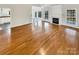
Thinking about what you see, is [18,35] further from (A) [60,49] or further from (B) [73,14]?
(B) [73,14]

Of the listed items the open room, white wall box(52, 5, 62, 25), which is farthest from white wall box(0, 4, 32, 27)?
white wall box(52, 5, 62, 25)

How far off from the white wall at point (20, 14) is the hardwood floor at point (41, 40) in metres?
0.08

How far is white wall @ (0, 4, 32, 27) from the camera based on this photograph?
1444 mm

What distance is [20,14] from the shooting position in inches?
58.3

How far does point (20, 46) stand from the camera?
1407 mm

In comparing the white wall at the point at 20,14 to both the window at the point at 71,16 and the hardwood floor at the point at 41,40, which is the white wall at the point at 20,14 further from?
the window at the point at 71,16

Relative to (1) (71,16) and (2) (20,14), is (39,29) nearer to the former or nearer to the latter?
(2) (20,14)

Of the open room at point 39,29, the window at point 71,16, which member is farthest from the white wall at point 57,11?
Result: the window at point 71,16

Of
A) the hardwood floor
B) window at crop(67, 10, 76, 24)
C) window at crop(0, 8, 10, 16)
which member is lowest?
the hardwood floor

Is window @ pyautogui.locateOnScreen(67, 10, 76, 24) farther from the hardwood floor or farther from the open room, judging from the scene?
the hardwood floor

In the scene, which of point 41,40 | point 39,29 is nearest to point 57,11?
point 39,29

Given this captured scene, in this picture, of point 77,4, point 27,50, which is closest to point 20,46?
point 27,50

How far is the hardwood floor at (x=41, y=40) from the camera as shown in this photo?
4.60 feet

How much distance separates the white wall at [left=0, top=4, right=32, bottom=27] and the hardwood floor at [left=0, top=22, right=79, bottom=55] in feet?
0.25
